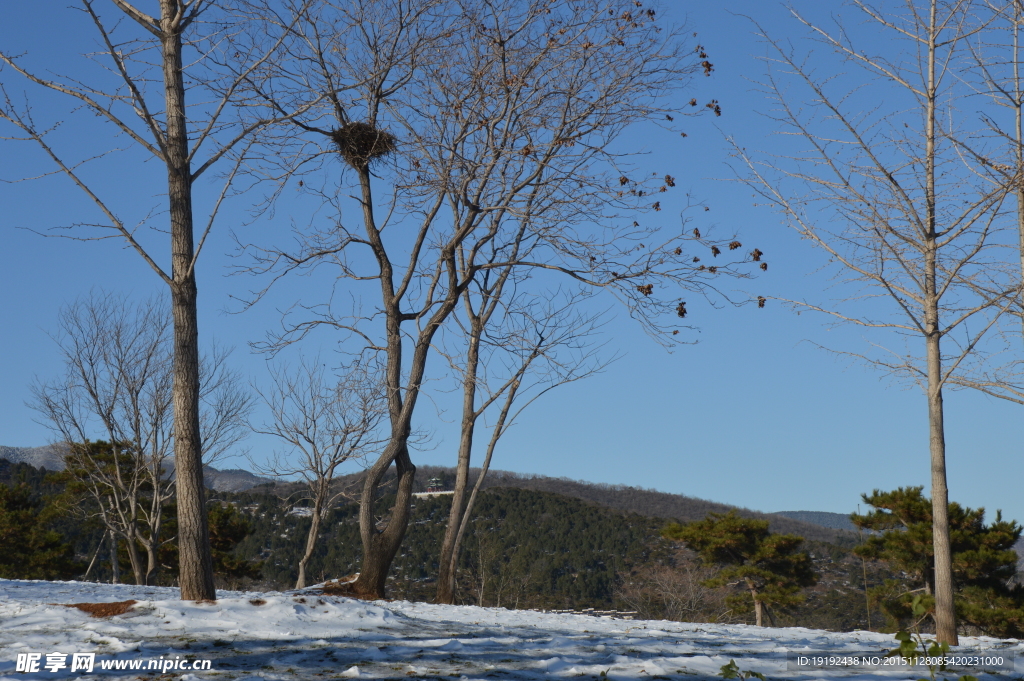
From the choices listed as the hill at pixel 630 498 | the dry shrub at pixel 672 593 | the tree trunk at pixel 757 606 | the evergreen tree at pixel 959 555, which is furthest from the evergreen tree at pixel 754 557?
the hill at pixel 630 498

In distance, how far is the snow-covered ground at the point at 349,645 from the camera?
4219 millimetres

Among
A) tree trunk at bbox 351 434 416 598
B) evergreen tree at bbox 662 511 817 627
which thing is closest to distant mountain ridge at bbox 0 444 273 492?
evergreen tree at bbox 662 511 817 627

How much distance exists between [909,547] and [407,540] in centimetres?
2668

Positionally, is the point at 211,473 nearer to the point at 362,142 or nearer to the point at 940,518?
the point at 362,142

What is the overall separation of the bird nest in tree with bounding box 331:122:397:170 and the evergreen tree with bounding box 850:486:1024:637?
44.7 ft

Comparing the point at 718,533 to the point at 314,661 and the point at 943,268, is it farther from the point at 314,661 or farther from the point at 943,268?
the point at 314,661

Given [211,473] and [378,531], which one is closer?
[378,531]

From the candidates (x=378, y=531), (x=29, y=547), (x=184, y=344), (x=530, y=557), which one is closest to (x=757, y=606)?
(x=378, y=531)

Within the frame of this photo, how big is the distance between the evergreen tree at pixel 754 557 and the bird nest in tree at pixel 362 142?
649 inches

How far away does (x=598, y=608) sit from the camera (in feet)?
109

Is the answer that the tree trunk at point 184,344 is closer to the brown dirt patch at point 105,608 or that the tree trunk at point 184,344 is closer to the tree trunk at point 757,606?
the brown dirt patch at point 105,608

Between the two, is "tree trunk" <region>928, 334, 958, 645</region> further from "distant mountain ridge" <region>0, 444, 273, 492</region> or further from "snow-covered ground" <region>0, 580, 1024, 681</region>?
"distant mountain ridge" <region>0, 444, 273, 492</region>

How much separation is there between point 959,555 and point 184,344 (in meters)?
16.2

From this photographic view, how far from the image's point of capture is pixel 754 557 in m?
22.0
